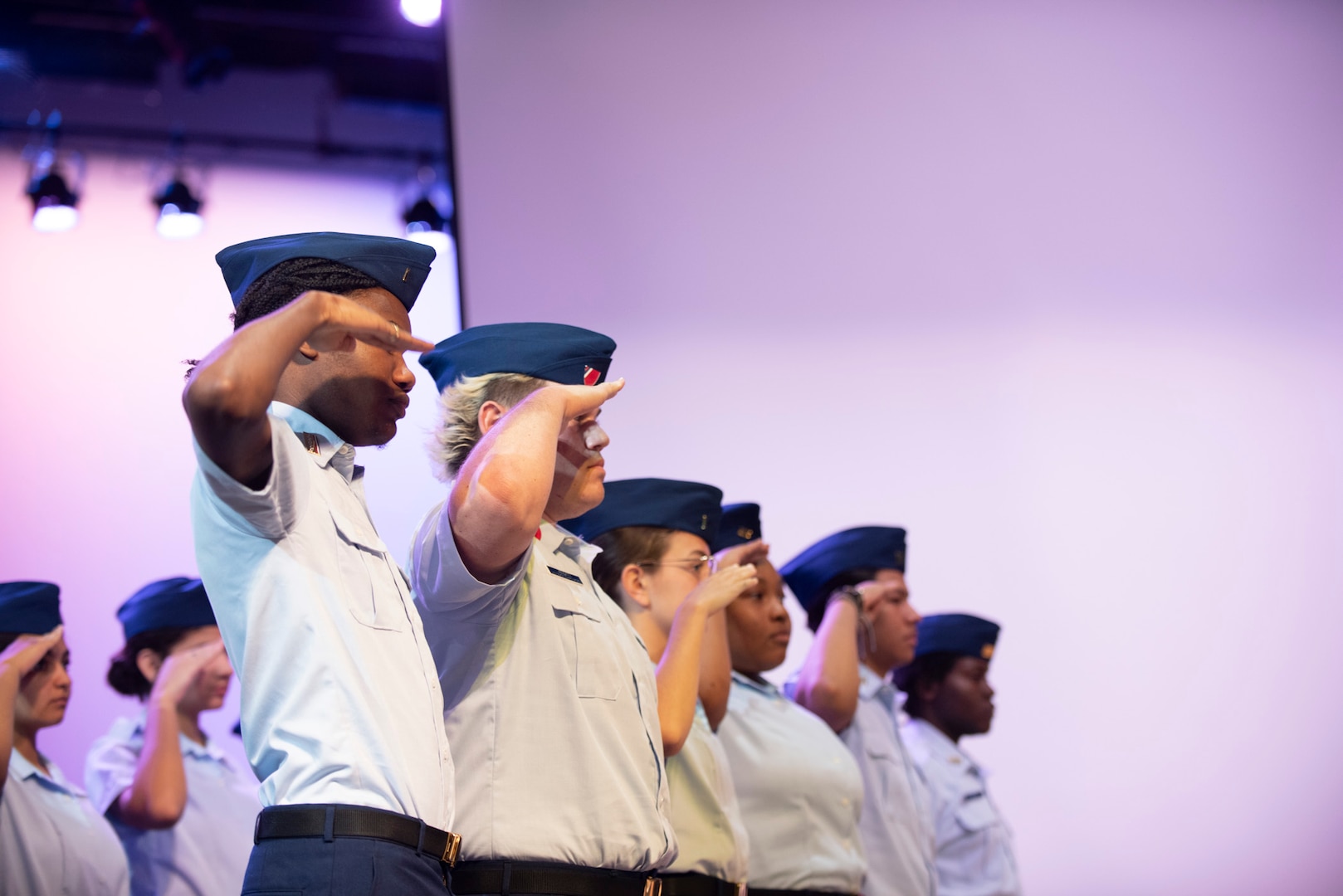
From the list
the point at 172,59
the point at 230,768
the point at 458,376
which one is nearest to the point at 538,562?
the point at 458,376

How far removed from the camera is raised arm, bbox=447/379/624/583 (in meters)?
1.55

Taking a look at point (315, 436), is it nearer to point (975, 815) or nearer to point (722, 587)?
point (722, 587)

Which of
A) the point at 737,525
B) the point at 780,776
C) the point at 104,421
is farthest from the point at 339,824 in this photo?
the point at 104,421

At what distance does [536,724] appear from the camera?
176cm

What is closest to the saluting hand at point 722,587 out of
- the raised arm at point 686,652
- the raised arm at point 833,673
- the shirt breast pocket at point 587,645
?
the raised arm at point 686,652

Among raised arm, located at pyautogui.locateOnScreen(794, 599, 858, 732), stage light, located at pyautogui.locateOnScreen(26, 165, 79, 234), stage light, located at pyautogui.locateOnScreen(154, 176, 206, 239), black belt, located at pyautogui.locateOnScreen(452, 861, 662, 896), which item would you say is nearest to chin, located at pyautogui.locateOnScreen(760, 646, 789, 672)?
raised arm, located at pyautogui.locateOnScreen(794, 599, 858, 732)

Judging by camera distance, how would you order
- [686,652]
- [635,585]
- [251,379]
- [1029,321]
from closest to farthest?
[251,379]
[686,652]
[635,585]
[1029,321]

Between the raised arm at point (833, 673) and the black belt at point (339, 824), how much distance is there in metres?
1.83

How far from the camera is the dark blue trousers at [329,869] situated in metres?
1.32

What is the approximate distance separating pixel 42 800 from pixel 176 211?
6.09 ft

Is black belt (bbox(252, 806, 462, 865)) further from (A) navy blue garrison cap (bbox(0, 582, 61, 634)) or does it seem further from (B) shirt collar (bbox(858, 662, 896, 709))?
(B) shirt collar (bbox(858, 662, 896, 709))

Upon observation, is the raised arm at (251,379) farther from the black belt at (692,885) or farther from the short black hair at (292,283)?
Result: the black belt at (692,885)

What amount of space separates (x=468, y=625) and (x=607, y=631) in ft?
0.90

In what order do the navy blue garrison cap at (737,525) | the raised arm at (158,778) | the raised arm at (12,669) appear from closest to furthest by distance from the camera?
the raised arm at (12,669) → the raised arm at (158,778) → the navy blue garrison cap at (737,525)
